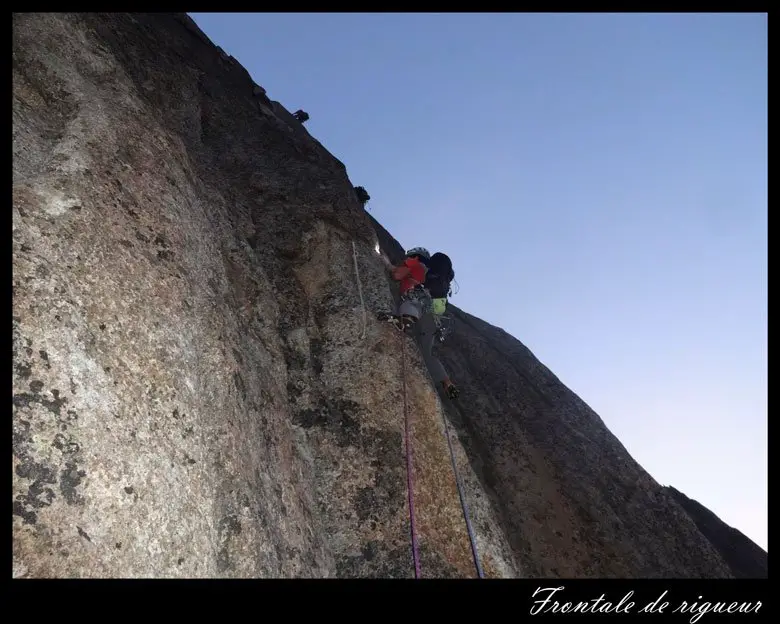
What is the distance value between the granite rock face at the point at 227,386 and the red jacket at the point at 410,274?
1.16 meters

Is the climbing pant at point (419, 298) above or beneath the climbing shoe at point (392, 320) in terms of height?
above

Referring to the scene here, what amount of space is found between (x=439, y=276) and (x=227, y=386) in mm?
8416

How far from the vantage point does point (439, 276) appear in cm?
1501

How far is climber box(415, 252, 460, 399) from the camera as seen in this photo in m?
14.0

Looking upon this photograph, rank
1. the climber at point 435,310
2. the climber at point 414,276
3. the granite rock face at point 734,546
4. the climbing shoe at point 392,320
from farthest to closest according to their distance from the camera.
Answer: the granite rock face at point 734,546 → the climber at point 414,276 → the climber at point 435,310 → the climbing shoe at point 392,320

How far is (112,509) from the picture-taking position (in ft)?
17.4

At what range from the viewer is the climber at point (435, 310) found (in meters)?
14.0

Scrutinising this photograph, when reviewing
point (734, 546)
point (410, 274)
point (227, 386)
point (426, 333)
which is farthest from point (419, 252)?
point (734, 546)

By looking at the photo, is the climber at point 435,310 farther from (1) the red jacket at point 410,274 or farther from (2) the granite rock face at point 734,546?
(2) the granite rock face at point 734,546

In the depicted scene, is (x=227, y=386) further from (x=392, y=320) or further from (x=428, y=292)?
(x=428, y=292)

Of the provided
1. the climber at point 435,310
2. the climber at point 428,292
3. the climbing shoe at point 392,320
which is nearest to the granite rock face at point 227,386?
the climbing shoe at point 392,320
